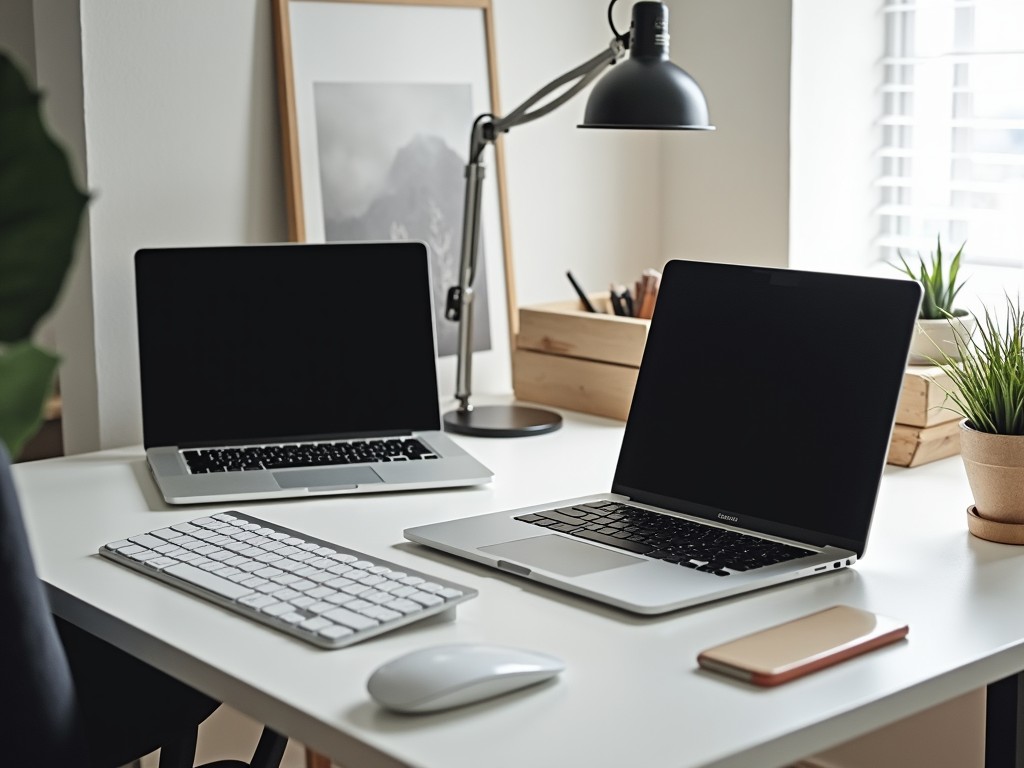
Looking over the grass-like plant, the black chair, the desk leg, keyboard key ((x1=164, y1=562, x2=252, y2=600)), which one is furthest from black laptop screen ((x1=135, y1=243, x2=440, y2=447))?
the desk leg

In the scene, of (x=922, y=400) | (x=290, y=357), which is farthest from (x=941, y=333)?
(x=290, y=357)

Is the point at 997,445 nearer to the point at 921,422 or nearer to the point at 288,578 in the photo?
the point at 921,422

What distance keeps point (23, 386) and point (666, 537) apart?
100 centimetres

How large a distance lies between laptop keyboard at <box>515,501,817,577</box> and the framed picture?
0.72 meters

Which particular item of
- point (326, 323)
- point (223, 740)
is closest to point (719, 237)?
point (326, 323)

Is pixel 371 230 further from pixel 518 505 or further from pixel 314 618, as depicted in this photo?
pixel 314 618

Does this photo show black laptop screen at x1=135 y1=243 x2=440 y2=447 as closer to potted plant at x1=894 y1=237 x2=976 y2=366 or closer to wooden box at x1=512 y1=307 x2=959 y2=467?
wooden box at x1=512 y1=307 x2=959 y2=467

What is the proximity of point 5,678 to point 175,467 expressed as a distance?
2.01ft

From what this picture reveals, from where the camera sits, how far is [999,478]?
1252 millimetres

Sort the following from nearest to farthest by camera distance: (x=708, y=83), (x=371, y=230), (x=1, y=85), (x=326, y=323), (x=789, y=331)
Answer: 1. (x=1, y=85)
2. (x=789, y=331)
3. (x=326, y=323)
4. (x=371, y=230)
5. (x=708, y=83)

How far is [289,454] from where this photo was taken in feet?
5.12

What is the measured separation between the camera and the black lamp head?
1.55m

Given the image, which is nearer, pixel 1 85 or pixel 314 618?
pixel 1 85

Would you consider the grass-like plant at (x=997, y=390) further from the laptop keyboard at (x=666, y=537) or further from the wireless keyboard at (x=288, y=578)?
the wireless keyboard at (x=288, y=578)
